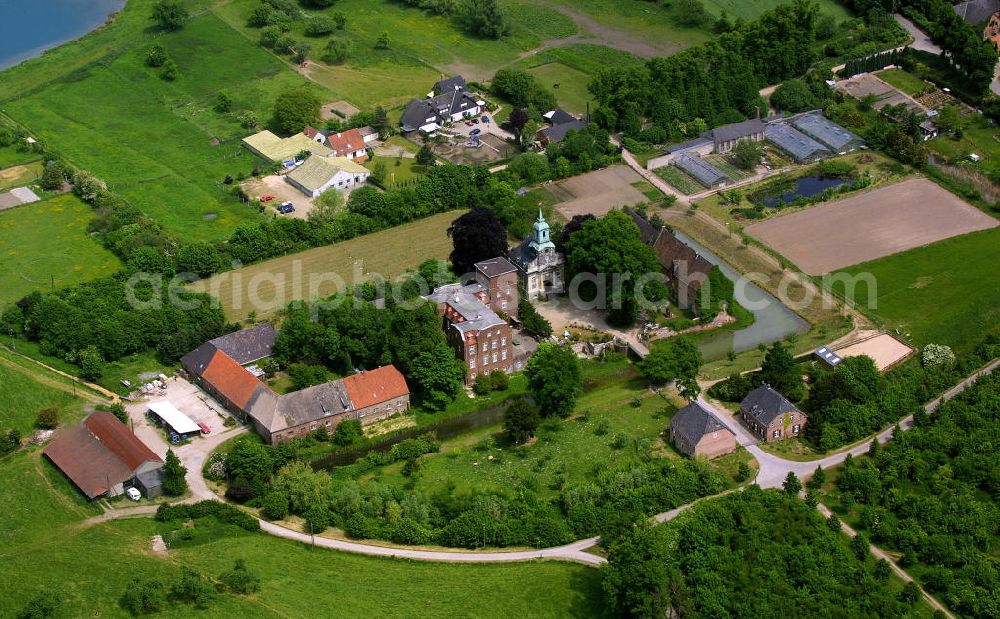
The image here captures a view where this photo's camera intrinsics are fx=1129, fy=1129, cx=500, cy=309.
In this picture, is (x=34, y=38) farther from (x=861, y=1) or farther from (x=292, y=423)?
(x=861, y=1)

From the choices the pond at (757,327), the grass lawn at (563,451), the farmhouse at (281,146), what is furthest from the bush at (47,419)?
the pond at (757,327)

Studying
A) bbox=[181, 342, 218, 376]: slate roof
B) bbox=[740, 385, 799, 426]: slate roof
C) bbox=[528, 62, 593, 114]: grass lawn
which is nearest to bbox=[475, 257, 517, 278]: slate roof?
bbox=[181, 342, 218, 376]: slate roof

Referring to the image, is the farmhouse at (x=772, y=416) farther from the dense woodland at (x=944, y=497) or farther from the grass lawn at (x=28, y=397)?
the grass lawn at (x=28, y=397)

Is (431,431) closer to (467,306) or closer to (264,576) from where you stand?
(467,306)

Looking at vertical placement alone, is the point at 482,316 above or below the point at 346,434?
above

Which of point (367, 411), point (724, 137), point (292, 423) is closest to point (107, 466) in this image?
point (292, 423)

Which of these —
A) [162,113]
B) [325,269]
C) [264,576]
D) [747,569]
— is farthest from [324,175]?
[747,569]

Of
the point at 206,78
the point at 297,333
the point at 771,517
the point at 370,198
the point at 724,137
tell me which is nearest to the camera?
the point at 771,517
